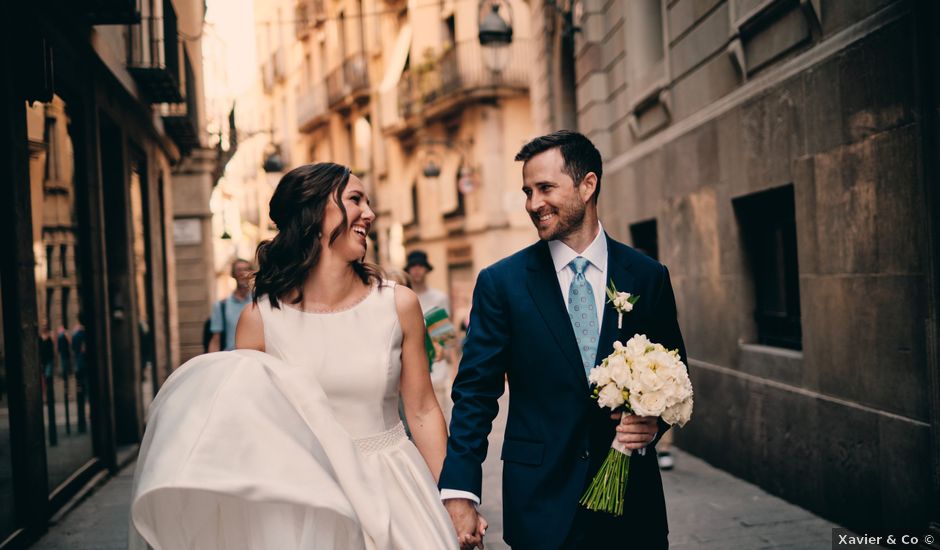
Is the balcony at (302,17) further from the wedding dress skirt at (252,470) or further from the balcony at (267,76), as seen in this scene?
the wedding dress skirt at (252,470)

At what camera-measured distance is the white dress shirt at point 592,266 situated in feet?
10.8

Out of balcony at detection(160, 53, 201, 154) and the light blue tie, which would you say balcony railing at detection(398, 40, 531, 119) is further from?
the light blue tie

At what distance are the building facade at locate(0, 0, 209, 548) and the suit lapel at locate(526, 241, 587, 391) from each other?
4252mm

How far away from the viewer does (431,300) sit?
8820 mm

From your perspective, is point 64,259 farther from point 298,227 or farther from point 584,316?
point 584,316

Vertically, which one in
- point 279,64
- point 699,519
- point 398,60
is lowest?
point 699,519

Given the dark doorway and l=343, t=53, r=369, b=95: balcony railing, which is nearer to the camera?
the dark doorway

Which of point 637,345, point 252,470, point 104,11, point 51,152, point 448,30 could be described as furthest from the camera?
point 448,30

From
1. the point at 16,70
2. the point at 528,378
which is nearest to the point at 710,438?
the point at 528,378

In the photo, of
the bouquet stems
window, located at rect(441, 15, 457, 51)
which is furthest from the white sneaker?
window, located at rect(441, 15, 457, 51)

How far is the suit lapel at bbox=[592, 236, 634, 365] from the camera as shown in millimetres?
3184

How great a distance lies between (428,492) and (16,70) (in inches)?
200

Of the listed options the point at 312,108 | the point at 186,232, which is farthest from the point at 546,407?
the point at 312,108

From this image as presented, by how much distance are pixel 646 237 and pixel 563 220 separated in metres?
8.30
